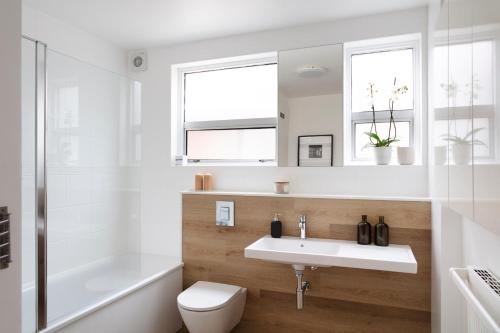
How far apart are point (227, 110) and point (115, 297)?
1.67m

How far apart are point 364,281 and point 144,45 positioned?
2.60 metres

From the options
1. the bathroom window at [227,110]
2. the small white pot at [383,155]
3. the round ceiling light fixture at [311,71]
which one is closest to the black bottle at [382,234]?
the small white pot at [383,155]

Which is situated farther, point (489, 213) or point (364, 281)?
point (364, 281)

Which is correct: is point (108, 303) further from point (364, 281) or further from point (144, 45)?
point (144, 45)

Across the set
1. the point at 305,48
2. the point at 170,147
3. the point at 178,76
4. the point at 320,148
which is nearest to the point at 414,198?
the point at 320,148

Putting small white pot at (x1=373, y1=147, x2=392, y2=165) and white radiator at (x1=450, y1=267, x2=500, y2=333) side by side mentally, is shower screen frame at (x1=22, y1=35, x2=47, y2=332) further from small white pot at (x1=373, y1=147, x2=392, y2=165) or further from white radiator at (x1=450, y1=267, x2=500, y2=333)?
small white pot at (x1=373, y1=147, x2=392, y2=165)

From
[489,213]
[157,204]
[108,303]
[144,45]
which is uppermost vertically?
[144,45]

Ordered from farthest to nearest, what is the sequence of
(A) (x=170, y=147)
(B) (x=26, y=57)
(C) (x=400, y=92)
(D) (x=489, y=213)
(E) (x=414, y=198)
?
(A) (x=170, y=147) < (C) (x=400, y=92) < (E) (x=414, y=198) < (B) (x=26, y=57) < (D) (x=489, y=213)

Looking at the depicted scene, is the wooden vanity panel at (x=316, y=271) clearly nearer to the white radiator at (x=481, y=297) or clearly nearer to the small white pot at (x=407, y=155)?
the small white pot at (x=407, y=155)

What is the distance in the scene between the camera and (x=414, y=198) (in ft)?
6.80

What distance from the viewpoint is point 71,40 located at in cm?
247

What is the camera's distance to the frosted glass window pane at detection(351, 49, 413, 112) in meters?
2.31
